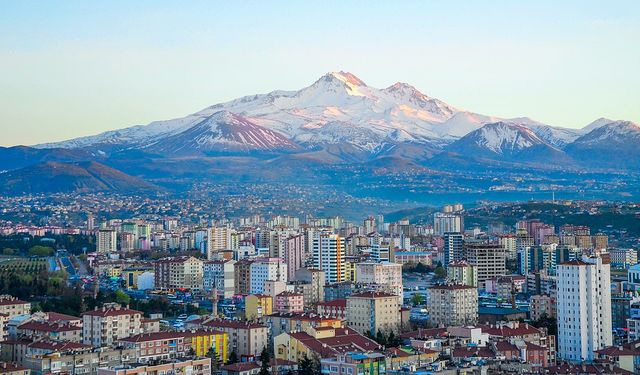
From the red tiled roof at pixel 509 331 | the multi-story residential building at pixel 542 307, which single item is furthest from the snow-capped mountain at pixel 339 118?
the red tiled roof at pixel 509 331

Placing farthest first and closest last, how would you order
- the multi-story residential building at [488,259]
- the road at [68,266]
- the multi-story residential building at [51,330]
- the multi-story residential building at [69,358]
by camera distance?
the road at [68,266], the multi-story residential building at [488,259], the multi-story residential building at [51,330], the multi-story residential building at [69,358]

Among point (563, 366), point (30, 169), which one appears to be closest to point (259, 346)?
point (563, 366)

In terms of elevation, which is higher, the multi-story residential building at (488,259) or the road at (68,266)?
the multi-story residential building at (488,259)

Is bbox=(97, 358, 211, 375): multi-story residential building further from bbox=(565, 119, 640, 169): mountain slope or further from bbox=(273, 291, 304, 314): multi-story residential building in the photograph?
bbox=(565, 119, 640, 169): mountain slope

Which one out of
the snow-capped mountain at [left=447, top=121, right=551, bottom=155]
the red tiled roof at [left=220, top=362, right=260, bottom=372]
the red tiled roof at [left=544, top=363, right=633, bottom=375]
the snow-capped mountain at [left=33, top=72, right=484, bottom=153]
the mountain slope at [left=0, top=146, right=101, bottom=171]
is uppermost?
the snow-capped mountain at [left=33, top=72, right=484, bottom=153]

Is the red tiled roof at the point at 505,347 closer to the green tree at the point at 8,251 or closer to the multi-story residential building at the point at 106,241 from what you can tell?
the multi-story residential building at the point at 106,241

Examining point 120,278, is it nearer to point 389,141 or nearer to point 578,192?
point 578,192

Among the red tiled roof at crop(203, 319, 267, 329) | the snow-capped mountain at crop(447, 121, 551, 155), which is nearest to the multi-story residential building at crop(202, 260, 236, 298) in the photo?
the red tiled roof at crop(203, 319, 267, 329)
